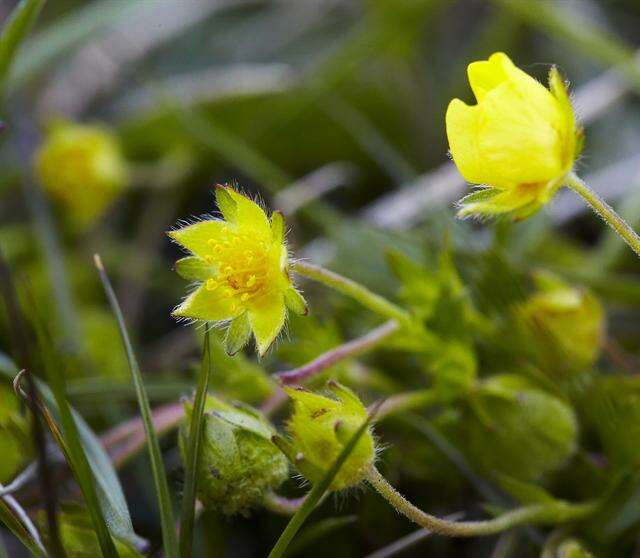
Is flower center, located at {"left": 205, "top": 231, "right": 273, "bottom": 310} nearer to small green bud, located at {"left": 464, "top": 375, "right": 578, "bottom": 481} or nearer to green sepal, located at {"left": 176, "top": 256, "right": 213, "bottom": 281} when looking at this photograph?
green sepal, located at {"left": 176, "top": 256, "right": 213, "bottom": 281}

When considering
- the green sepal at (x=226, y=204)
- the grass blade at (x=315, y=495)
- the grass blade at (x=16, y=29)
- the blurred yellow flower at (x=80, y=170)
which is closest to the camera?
the grass blade at (x=315, y=495)

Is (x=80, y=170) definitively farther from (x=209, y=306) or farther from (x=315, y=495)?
(x=315, y=495)

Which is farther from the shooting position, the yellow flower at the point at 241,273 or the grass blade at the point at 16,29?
the grass blade at the point at 16,29

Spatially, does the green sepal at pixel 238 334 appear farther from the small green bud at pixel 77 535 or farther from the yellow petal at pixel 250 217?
the small green bud at pixel 77 535

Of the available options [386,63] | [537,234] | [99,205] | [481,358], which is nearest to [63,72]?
[99,205]

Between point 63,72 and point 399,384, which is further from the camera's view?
point 63,72

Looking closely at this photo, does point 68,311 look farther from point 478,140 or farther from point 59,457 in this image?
point 478,140

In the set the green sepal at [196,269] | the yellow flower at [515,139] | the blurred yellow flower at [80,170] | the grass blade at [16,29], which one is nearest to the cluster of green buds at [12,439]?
the green sepal at [196,269]
